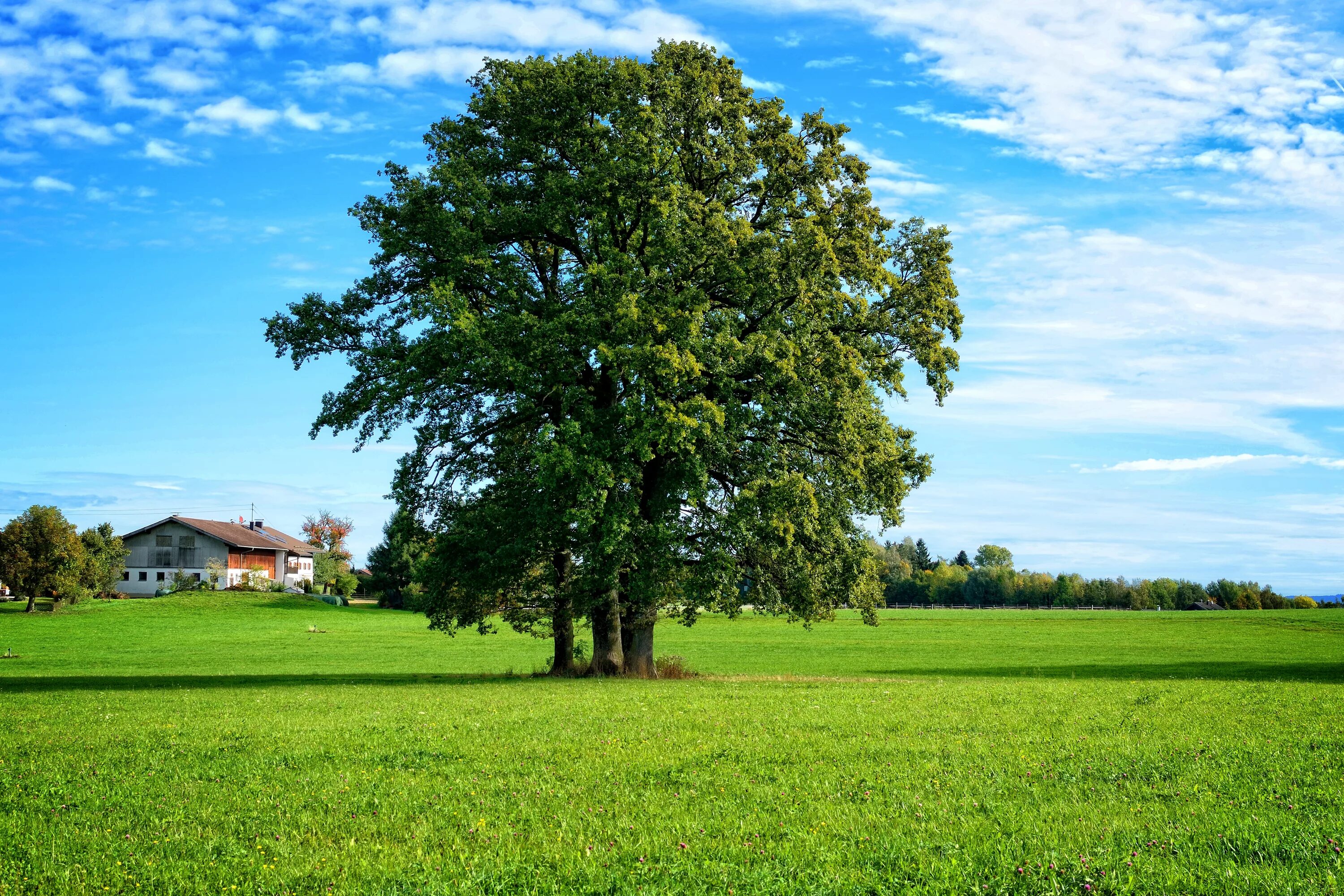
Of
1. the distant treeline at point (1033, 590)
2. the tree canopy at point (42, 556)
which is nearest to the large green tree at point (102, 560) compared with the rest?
the tree canopy at point (42, 556)

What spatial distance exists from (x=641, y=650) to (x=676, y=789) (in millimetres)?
20557

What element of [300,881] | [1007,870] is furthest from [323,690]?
[1007,870]

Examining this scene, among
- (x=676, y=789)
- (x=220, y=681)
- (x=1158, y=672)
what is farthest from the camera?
(x=1158, y=672)

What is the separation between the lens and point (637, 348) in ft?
82.0

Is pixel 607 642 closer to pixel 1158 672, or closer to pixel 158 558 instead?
pixel 1158 672

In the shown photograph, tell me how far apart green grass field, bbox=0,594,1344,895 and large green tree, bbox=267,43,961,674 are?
446cm

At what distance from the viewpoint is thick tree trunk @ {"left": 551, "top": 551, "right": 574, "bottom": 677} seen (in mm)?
29141

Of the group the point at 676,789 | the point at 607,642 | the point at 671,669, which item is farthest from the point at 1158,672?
the point at 676,789

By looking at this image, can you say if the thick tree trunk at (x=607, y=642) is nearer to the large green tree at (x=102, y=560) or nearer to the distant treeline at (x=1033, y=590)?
the large green tree at (x=102, y=560)

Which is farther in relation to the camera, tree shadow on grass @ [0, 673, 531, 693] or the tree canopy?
the tree canopy

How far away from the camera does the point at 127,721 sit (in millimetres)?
18062

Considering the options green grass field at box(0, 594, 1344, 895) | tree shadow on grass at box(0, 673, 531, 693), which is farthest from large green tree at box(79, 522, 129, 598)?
green grass field at box(0, 594, 1344, 895)

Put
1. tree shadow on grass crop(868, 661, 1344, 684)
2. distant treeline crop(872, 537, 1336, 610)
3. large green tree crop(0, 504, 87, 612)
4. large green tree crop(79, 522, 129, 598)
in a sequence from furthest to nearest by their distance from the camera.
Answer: distant treeline crop(872, 537, 1336, 610) < large green tree crop(79, 522, 129, 598) < large green tree crop(0, 504, 87, 612) < tree shadow on grass crop(868, 661, 1344, 684)

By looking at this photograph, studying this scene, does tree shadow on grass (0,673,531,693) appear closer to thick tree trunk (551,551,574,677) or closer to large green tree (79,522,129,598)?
thick tree trunk (551,551,574,677)
